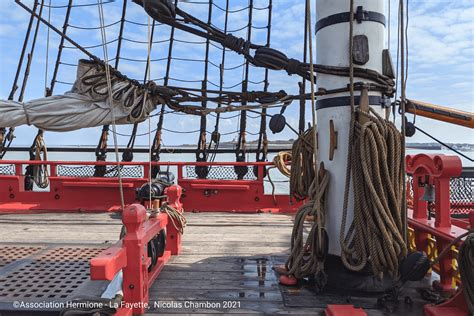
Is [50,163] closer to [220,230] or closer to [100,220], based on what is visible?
[100,220]

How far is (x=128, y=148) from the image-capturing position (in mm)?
9562

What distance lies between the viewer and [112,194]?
593cm

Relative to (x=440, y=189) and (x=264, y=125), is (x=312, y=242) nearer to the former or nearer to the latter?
(x=440, y=189)

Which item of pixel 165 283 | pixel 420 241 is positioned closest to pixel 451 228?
pixel 420 241

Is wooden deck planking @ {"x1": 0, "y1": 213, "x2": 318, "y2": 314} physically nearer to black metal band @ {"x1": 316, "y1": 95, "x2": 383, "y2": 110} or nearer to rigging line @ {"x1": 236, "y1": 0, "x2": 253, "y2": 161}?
black metal band @ {"x1": 316, "y1": 95, "x2": 383, "y2": 110}

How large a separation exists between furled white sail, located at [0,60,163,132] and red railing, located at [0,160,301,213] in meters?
3.26

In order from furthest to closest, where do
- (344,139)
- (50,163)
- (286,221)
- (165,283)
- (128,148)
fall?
(128,148) → (50,163) → (286,221) → (165,283) → (344,139)

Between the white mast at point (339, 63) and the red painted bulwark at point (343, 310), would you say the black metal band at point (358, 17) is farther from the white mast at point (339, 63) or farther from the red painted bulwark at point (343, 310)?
the red painted bulwark at point (343, 310)

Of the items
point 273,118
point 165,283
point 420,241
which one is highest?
point 273,118

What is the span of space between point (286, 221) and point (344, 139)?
2733 mm

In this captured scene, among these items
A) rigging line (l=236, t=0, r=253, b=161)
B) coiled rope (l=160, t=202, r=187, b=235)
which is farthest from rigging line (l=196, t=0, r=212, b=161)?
coiled rope (l=160, t=202, r=187, b=235)

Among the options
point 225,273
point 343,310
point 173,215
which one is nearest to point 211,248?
point 173,215

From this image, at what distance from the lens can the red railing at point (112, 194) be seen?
19.1 ft

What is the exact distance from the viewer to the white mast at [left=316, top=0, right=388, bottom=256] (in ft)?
7.99
